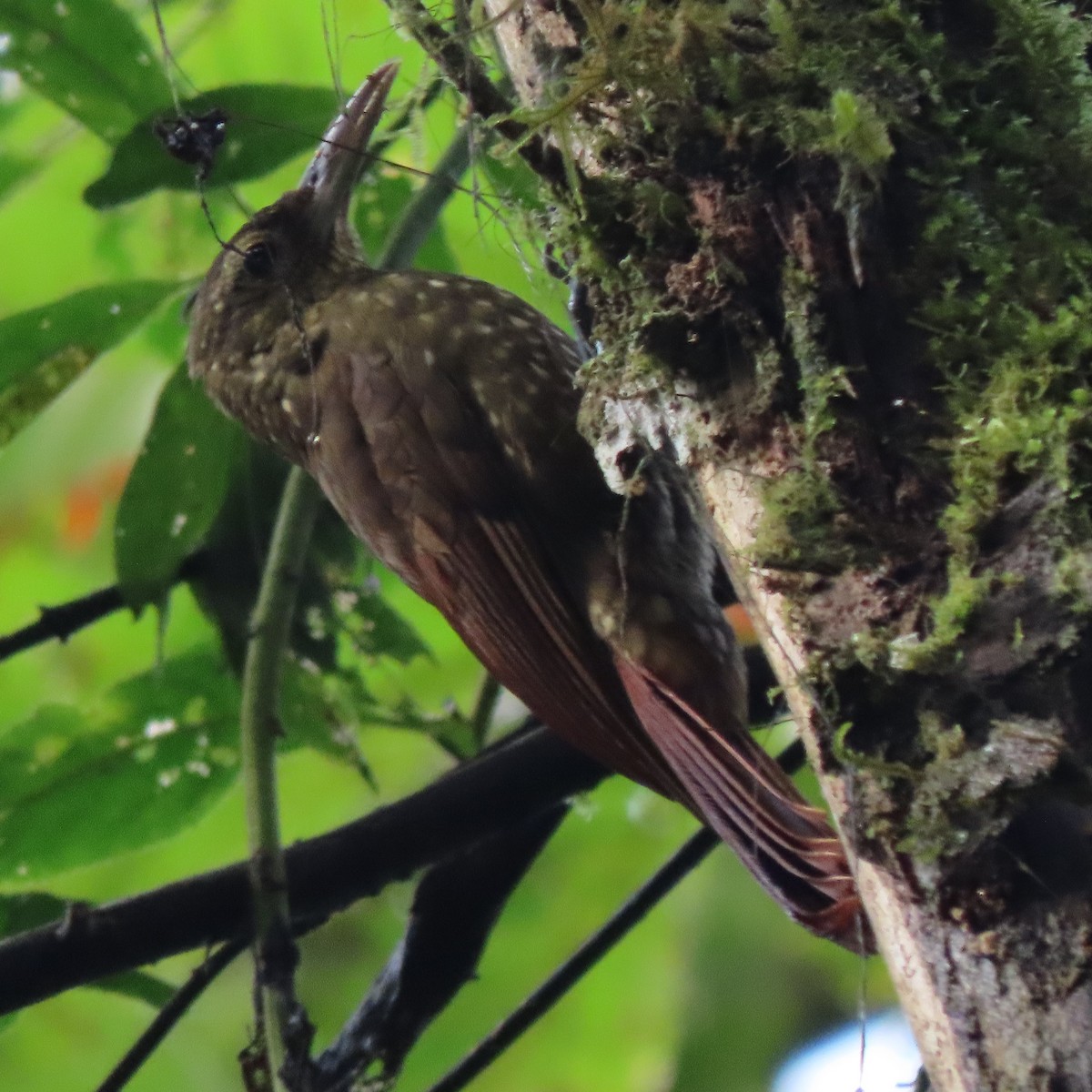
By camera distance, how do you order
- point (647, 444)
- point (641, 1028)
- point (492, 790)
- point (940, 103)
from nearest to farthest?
point (940, 103) → point (647, 444) → point (492, 790) → point (641, 1028)

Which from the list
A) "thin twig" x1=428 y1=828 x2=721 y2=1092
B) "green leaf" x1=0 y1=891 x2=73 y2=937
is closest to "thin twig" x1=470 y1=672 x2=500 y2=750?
"thin twig" x1=428 y1=828 x2=721 y2=1092

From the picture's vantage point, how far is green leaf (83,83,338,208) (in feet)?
7.96

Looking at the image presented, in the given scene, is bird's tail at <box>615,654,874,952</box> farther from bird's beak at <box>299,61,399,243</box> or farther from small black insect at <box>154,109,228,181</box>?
bird's beak at <box>299,61,399,243</box>

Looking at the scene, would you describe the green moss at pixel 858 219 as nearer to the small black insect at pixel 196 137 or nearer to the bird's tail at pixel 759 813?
the bird's tail at pixel 759 813

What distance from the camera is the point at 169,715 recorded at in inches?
99.7

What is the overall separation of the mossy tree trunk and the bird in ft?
1.67

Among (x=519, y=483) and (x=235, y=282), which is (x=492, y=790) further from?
(x=235, y=282)

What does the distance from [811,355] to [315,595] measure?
1.49 m

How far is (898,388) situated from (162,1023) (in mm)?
1451

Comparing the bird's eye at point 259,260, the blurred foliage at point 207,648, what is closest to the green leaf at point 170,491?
the blurred foliage at point 207,648

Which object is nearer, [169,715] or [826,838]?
[826,838]

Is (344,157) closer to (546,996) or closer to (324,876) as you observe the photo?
(324,876)

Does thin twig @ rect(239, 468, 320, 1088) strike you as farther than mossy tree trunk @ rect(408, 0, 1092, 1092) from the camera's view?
Yes

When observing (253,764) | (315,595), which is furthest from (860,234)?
(315,595)
